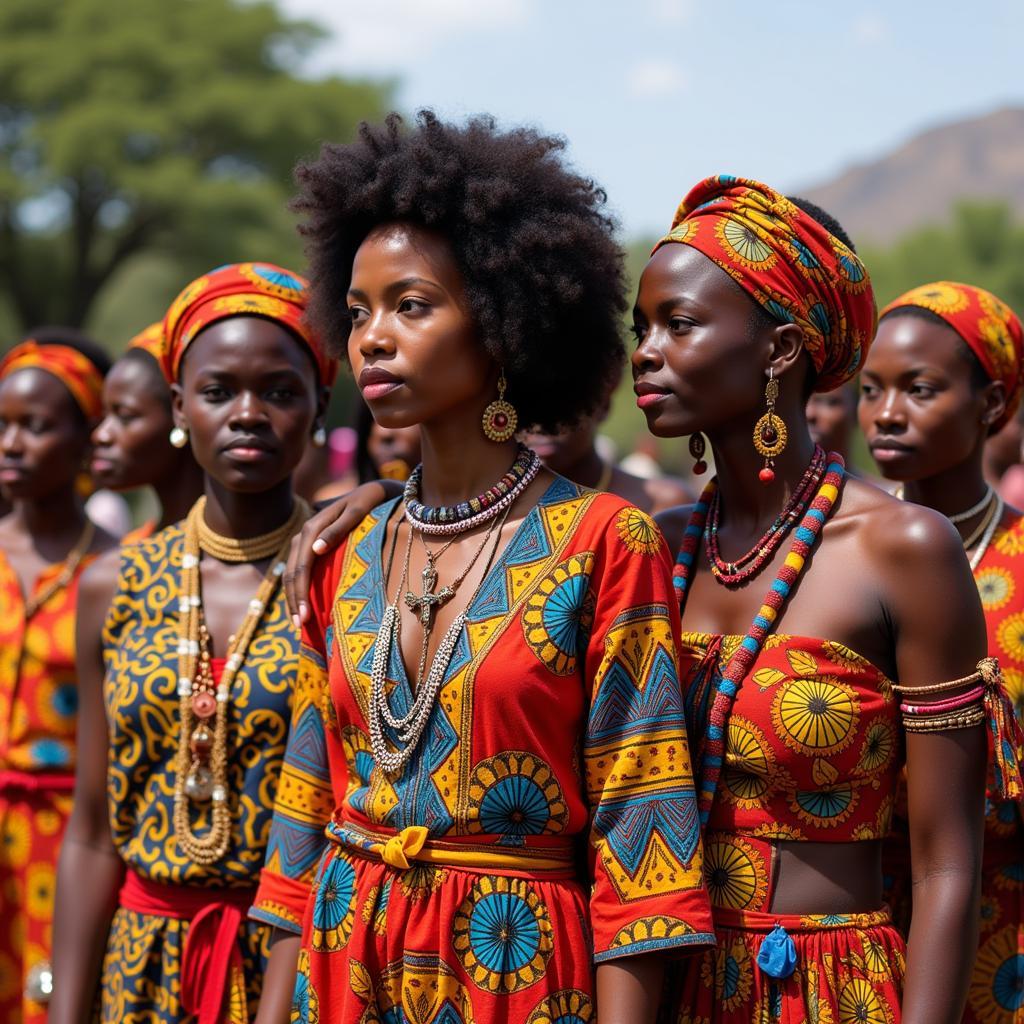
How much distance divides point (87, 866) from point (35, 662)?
1332mm

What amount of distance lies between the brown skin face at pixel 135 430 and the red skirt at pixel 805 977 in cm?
289

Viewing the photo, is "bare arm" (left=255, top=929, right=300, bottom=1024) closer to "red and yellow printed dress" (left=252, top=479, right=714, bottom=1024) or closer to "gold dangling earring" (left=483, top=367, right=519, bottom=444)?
"red and yellow printed dress" (left=252, top=479, right=714, bottom=1024)

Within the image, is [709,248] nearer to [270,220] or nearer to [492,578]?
[492,578]

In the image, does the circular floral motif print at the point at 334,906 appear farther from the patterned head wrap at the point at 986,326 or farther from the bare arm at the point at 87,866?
the patterned head wrap at the point at 986,326

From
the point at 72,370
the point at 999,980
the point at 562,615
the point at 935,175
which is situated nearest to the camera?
the point at 562,615

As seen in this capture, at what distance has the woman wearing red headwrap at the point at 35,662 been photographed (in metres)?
4.61

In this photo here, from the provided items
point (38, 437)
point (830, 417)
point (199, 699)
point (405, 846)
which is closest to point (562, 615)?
point (405, 846)

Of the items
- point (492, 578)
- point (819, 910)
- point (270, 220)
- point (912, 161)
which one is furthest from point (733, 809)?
point (912, 161)

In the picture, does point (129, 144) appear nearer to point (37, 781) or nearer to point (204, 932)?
point (37, 781)

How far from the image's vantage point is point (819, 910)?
8.78 ft

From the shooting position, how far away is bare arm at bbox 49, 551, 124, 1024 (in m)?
3.46

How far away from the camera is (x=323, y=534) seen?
10.1 ft

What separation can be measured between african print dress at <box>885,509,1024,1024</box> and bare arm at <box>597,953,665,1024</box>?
0.83 m

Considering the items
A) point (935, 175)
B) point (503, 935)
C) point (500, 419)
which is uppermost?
point (935, 175)
